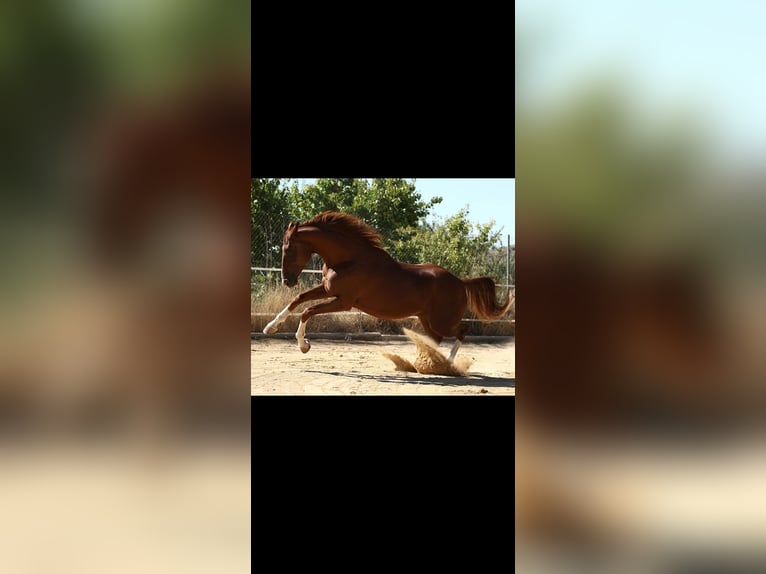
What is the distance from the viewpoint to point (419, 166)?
13586mm

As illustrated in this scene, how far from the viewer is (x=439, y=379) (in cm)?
927

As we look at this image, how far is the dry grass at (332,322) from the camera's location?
1247 centimetres

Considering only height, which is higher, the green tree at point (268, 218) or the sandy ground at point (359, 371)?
the green tree at point (268, 218)

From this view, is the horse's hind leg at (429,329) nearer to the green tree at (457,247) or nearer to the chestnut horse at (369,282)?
the chestnut horse at (369,282)

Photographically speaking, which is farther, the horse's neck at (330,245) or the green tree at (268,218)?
the green tree at (268,218)

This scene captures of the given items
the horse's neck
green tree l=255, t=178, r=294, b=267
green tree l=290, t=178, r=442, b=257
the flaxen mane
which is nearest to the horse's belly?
the horse's neck
